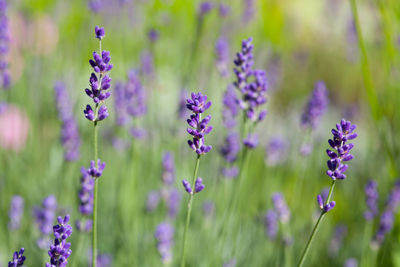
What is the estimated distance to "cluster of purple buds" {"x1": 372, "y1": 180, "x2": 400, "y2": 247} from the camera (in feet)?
6.38

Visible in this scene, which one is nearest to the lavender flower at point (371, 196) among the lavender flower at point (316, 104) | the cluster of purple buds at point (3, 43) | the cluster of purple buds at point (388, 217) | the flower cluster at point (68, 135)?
the cluster of purple buds at point (388, 217)

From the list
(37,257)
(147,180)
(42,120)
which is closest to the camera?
(37,257)

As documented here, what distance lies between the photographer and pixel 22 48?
11.0ft

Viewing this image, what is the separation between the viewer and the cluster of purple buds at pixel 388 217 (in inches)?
76.5

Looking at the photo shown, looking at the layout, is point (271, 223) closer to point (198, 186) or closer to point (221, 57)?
point (221, 57)

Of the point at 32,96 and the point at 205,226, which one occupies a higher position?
the point at 32,96

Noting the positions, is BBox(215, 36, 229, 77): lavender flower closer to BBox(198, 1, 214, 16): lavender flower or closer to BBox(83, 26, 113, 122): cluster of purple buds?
BBox(198, 1, 214, 16): lavender flower

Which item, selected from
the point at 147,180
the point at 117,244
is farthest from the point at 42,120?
the point at 117,244

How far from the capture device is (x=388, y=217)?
6.42 ft

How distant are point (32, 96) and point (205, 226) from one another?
1.55 meters

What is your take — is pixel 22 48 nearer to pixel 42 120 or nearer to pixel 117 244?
pixel 42 120

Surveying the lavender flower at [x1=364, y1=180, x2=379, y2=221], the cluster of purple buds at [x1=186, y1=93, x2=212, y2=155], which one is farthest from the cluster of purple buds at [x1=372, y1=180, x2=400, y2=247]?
the cluster of purple buds at [x1=186, y1=93, x2=212, y2=155]

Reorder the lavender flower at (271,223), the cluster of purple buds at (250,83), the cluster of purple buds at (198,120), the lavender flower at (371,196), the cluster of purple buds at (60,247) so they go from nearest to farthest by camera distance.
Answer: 1. the cluster of purple buds at (60,247)
2. the cluster of purple buds at (198,120)
3. the cluster of purple buds at (250,83)
4. the lavender flower at (371,196)
5. the lavender flower at (271,223)

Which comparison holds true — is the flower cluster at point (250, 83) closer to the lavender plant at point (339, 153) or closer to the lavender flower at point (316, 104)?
the lavender plant at point (339, 153)
